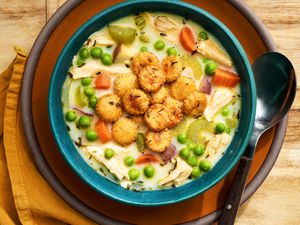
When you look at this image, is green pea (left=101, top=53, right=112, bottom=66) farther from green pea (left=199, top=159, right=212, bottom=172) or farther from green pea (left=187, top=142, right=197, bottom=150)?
green pea (left=199, top=159, right=212, bottom=172)

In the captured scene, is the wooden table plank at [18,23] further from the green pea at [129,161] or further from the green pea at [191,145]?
the green pea at [191,145]

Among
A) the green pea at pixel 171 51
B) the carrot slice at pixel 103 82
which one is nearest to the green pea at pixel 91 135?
the carrot slice at pixel 103 82

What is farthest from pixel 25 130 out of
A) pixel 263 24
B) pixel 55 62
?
pixel 263 24

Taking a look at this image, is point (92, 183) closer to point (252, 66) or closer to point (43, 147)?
point (43, 147)

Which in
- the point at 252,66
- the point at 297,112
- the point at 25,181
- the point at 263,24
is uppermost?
the point at 263,24

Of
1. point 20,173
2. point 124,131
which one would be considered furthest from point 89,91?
point 20,173
